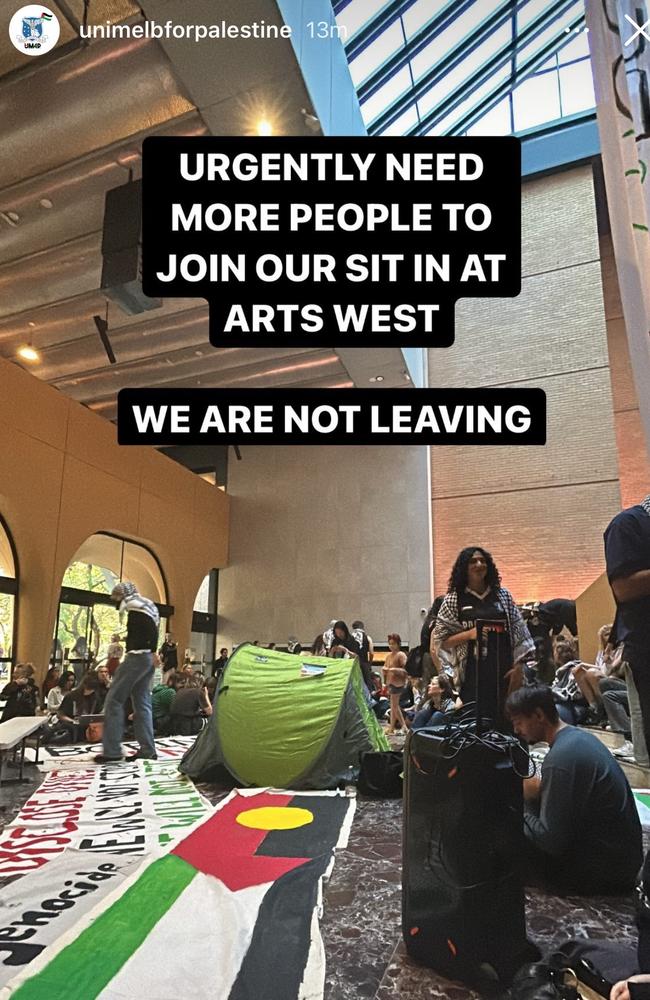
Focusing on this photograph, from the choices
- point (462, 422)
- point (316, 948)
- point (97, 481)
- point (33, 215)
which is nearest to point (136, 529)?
point (97, 481)

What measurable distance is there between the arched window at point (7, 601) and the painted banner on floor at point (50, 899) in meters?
7.30

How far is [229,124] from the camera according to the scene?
6047mm

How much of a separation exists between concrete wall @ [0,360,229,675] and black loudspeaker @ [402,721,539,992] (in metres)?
8.36

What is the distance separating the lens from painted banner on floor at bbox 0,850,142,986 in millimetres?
1857

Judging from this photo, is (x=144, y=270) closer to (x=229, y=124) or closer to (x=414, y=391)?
(x=414, y=391)

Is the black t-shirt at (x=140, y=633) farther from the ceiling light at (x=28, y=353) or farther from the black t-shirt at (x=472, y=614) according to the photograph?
the ceiling light at (x=28, y=353)

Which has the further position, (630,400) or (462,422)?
(630,400)

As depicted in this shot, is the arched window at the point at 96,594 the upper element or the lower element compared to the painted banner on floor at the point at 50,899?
upper

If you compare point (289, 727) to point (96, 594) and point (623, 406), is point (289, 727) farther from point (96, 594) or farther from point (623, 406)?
point (623, 406)

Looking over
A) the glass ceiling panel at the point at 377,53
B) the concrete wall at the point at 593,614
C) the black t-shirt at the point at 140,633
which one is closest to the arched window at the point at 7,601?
the black t-shirt at the point at 140,633

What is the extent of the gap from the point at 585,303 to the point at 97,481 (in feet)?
30.6

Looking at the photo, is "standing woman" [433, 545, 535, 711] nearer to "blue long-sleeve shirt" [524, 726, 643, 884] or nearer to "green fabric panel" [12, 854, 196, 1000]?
"blue long-sleeve shirt" [524, 726, 643, 884]

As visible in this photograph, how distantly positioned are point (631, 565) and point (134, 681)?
165 inches

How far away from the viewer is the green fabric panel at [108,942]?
1629 mm
